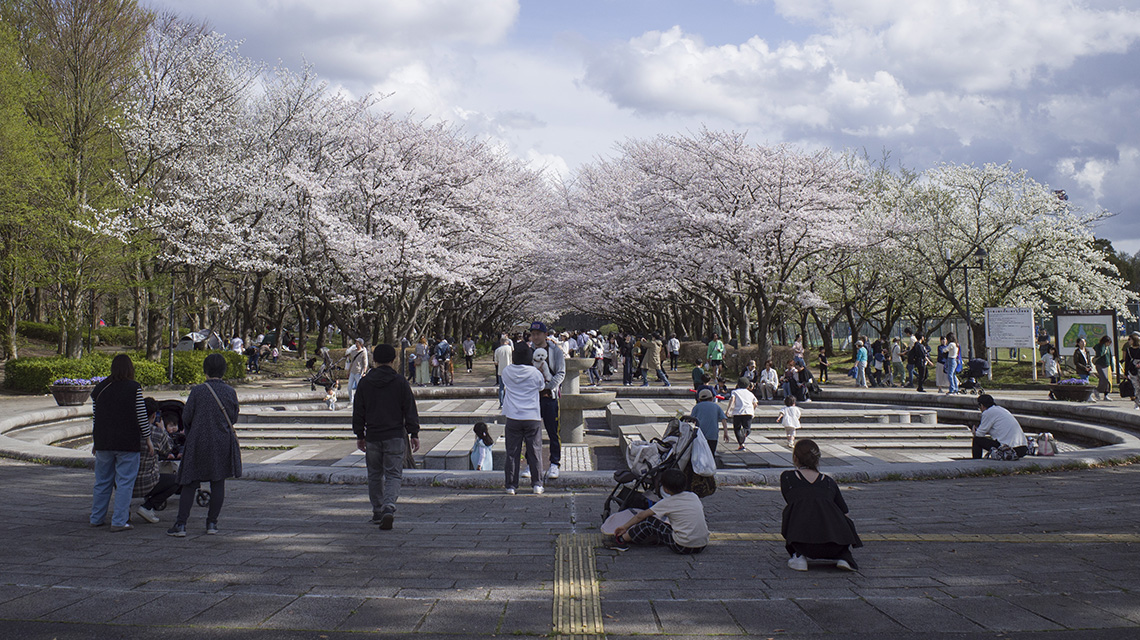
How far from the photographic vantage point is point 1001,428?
10516 mm

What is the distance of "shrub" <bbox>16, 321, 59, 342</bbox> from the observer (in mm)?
37797

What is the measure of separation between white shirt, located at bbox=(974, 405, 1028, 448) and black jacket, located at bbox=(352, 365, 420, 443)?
27.7ft

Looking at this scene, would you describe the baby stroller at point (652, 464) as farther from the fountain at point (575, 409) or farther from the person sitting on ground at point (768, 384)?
the person sitting on ground at point (768, 384)

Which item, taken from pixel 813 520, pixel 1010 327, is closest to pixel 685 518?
pixel 813 520

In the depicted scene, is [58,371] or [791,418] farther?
[58,371]

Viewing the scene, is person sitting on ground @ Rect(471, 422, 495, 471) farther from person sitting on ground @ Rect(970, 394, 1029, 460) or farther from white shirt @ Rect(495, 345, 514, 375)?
white shirt @ Rect(495, 345, 514, 375)

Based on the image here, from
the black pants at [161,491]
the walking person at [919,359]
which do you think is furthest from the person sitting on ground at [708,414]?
the walking person at [919,359]

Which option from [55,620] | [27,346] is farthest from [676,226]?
[27,346]

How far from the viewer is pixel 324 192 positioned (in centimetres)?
2598

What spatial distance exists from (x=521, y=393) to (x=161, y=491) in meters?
3.56

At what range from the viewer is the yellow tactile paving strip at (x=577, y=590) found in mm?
4098

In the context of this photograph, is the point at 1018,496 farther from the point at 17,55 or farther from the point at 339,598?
the point at 17,55

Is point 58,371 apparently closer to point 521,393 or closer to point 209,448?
point 209,448

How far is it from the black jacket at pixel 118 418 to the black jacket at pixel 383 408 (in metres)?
1.82
